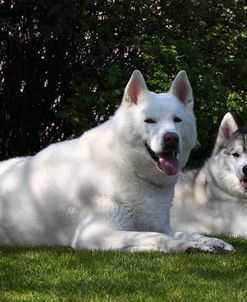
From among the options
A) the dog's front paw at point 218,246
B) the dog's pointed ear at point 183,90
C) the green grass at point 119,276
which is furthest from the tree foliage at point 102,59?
the green grass at point 119,276

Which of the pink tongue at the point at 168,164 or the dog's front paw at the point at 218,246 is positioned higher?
the pink tongue at the point at 168,164

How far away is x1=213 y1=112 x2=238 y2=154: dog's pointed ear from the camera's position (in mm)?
9402

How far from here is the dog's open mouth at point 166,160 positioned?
6547mm

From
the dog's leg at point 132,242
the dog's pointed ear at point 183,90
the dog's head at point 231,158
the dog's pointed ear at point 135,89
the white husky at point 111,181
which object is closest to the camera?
the dog's leg at point 132,242

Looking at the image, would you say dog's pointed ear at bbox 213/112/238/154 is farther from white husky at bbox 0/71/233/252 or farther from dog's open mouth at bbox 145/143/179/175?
dog's open mouth at bbox 145/143/179/175

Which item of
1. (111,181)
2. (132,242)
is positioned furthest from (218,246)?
(111,181)

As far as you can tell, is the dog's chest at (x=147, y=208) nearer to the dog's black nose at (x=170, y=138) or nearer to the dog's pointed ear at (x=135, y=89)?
the dog's black nose at (x=170, y=138)

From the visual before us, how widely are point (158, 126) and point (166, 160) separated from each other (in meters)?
0.30

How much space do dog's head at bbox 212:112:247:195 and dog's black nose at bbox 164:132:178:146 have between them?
272 centimetres

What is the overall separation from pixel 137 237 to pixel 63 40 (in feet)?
20.0

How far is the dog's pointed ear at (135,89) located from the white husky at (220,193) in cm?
257

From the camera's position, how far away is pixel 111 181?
6.64 meters

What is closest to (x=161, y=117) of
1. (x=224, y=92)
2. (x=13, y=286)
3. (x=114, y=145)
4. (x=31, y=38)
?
(x=114, y=145)

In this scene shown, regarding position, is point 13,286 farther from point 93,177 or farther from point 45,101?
point 45,101
